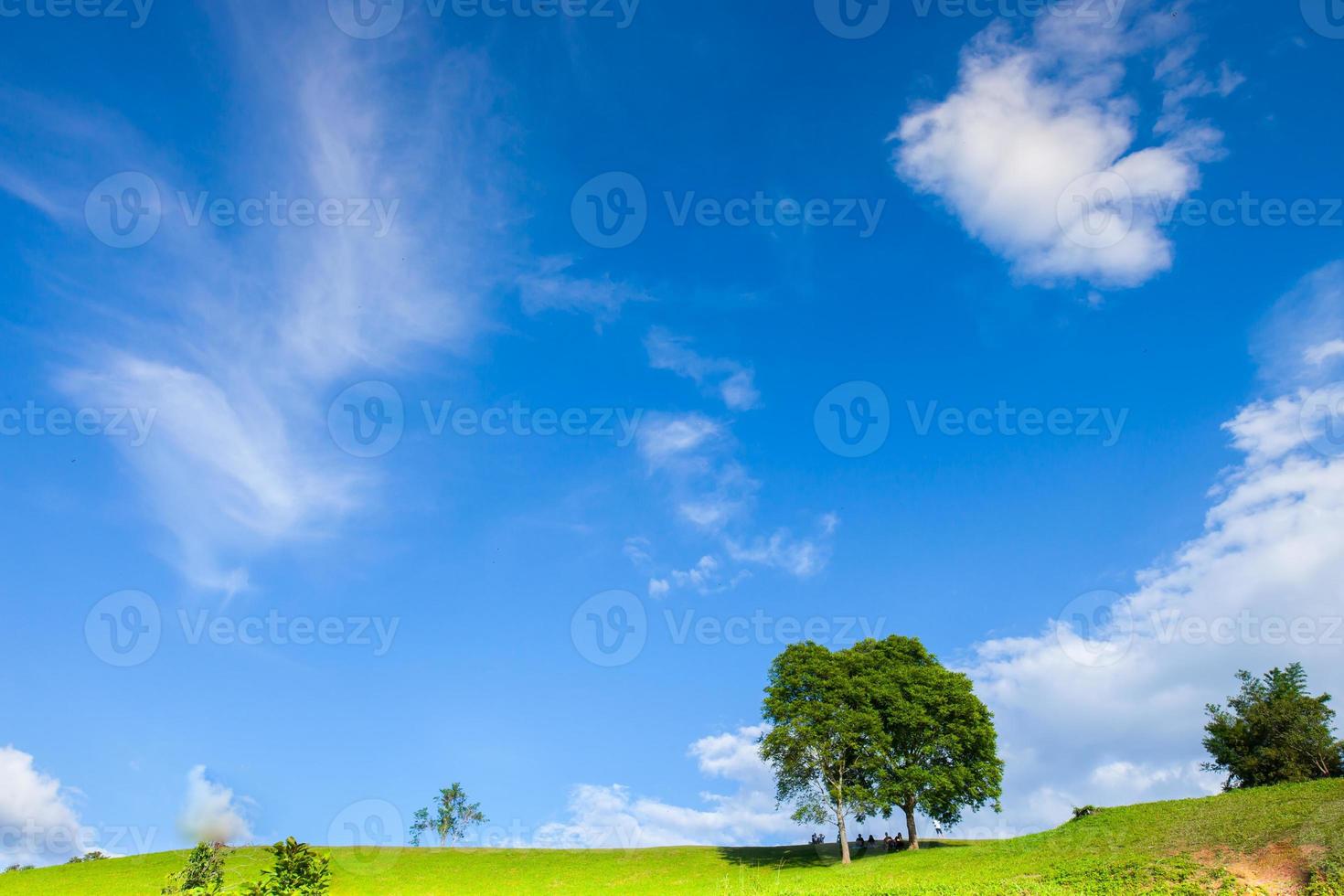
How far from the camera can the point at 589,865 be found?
56.5m

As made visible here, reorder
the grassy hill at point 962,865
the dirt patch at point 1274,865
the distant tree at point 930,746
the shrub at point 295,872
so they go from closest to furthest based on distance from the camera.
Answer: the shrub at point 295,872
the dirt patch at point 1274,865
the grassy hill at point 962,865
the distant tree at point 930,746

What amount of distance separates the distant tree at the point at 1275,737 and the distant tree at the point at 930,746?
25.9 meters

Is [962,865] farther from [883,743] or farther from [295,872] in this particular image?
[295,872]

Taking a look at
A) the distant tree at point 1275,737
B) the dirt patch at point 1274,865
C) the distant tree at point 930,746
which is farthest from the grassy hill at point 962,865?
the distant tree at point 1275,737

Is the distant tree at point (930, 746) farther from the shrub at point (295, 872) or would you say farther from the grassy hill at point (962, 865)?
the shrub at point (295, 872)

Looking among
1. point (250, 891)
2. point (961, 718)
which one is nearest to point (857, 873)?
point (961, 718)

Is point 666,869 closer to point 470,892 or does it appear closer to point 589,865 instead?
point 589,865

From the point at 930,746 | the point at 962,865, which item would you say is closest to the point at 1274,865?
the point at 962,865

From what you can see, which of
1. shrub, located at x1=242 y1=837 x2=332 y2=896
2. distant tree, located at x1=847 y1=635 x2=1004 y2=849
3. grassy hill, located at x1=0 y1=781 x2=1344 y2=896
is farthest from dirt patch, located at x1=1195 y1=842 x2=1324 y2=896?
shrub, located at x1=242 y1=837 x2=332 y2=896

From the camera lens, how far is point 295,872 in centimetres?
952

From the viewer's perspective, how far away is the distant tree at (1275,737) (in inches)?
2322

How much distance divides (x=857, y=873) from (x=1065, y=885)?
15245mm

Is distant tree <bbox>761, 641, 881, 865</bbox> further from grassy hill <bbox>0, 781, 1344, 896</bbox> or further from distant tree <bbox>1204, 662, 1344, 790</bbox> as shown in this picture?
distant tree <bbox>1204, 662, 1344, 790</bbox>

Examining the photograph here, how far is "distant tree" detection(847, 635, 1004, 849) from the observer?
5078 centimetres
